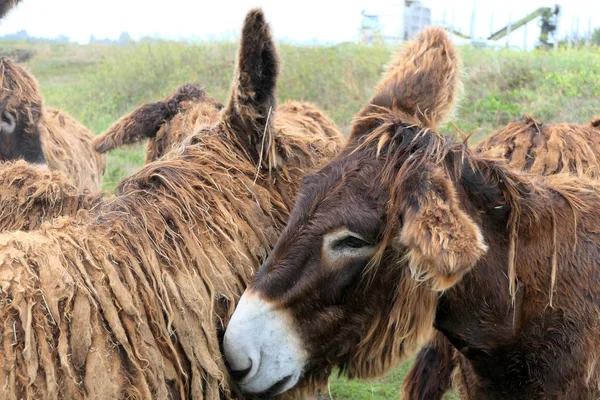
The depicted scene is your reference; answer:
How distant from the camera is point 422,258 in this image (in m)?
2.24

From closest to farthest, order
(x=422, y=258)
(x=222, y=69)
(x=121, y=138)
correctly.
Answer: (x=422, y=258), (x=121, y=138), (x=222, y=69)

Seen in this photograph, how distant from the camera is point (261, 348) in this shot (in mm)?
2438

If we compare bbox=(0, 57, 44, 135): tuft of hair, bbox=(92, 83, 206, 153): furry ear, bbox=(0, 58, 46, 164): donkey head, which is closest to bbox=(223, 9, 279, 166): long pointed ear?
bbox=(92, 83, 206, 153): furry ear

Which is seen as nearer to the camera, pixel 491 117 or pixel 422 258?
pixel 422 258

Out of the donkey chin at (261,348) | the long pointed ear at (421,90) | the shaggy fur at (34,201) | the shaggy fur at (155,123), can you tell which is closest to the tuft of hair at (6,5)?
the shaggy fur at (155,123)

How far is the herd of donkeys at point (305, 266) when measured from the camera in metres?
2.21

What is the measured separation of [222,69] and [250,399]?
52.5ft

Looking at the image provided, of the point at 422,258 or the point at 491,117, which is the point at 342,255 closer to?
the point at 422,258

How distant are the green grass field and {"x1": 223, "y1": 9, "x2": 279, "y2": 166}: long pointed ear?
3780mm

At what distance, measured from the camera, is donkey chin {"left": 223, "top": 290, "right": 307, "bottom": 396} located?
2414 millimetres

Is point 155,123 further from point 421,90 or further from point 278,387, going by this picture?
point 278,387

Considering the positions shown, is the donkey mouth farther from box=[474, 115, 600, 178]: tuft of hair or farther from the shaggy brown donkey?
the shaggy brown donkey

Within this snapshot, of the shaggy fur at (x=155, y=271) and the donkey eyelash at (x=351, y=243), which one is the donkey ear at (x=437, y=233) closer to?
the donkey eyelash at (x=351, y=243)

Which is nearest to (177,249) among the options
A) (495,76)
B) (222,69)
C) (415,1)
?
(495,76)
